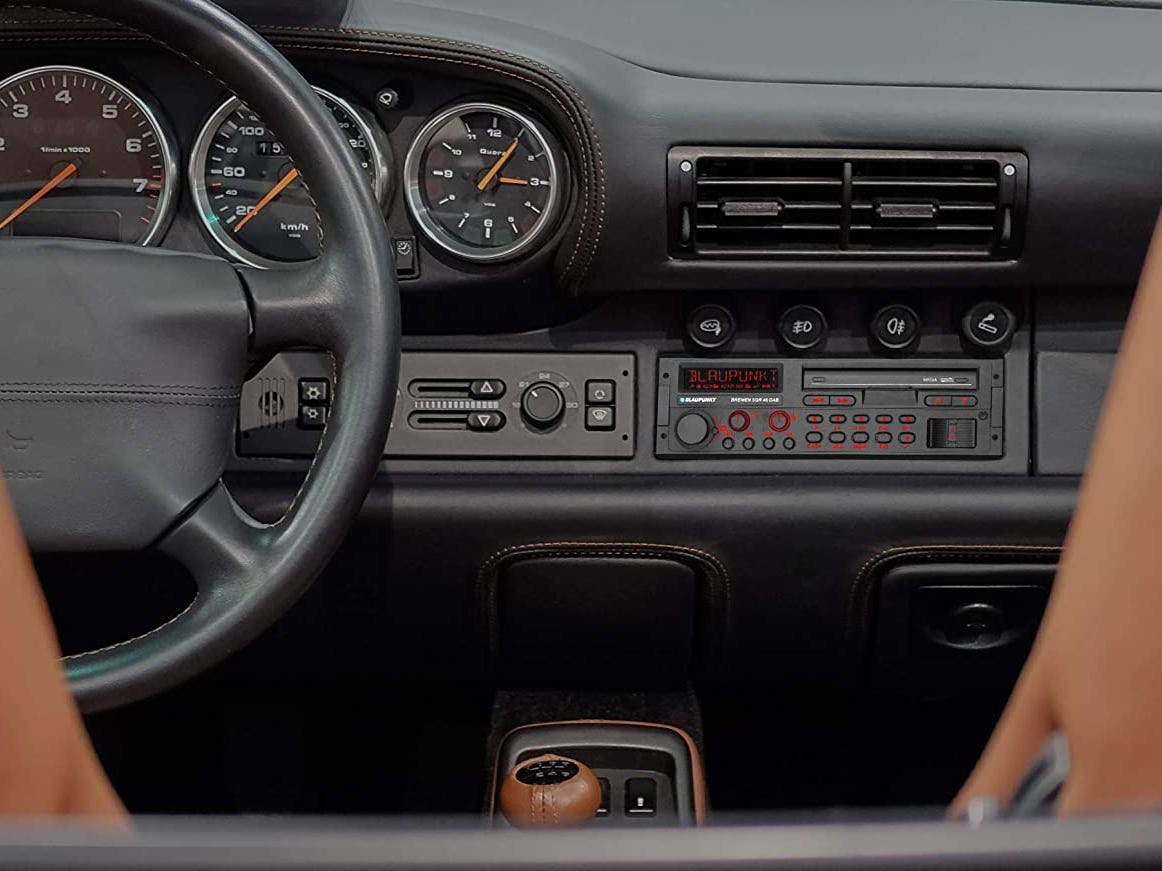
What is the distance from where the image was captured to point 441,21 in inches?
61.9

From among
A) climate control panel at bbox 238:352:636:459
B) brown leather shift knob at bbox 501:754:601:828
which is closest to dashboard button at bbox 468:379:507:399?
climate control panel at bbox 238:352:636:459

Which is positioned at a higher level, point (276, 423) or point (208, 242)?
point (208, 242)

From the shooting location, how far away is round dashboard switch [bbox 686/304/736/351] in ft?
5.55

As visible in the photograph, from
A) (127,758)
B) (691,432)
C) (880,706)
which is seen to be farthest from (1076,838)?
(127,758)

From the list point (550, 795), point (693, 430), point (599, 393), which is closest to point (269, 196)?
point (599, 393)

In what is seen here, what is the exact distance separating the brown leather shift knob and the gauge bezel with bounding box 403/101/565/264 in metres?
0.57

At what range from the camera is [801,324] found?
5.54 feet

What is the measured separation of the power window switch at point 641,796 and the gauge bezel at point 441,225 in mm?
622

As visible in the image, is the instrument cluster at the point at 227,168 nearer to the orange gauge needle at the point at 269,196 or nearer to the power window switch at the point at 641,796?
the orange gauge needle at the point at 269,196

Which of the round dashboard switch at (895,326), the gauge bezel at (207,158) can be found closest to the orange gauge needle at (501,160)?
the gauge bezel at (207,158)

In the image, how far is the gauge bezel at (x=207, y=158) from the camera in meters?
1.60

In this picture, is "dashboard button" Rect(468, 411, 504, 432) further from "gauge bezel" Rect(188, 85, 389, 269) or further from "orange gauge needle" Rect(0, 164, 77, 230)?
"orange gauge needle" Rect(0, 164, 77, 230)

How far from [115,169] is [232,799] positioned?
88cm

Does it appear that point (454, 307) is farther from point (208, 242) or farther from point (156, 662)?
point (156, 662)
